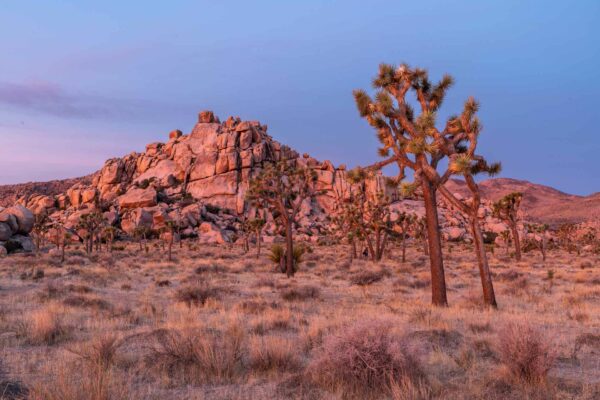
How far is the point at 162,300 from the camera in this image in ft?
47.2

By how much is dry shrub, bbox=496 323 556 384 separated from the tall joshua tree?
738cm

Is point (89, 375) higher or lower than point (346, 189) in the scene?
lower

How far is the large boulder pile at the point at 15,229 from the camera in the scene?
44281mm

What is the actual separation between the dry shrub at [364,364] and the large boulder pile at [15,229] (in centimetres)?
4538

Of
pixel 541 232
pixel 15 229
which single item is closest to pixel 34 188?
pixel 15 229

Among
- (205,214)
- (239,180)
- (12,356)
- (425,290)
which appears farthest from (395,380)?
(239,180)

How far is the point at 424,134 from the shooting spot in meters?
Result: 13.4

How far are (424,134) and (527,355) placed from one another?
8.73 m

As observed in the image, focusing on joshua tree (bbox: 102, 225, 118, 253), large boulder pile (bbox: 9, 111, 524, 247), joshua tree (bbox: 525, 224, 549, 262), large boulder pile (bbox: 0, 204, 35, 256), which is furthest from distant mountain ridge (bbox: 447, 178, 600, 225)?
large boulder pile (bbox: 0, 204, 35, 256)

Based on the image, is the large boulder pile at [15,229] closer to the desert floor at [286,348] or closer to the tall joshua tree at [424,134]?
the desert floor at [286,348]

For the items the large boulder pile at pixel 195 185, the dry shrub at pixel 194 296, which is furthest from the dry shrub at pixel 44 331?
the large boulder pile at pixel 195 185

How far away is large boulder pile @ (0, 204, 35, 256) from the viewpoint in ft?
145

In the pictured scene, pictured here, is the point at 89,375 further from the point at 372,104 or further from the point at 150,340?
the point at 372,104

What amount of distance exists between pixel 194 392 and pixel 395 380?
2.41 meters
